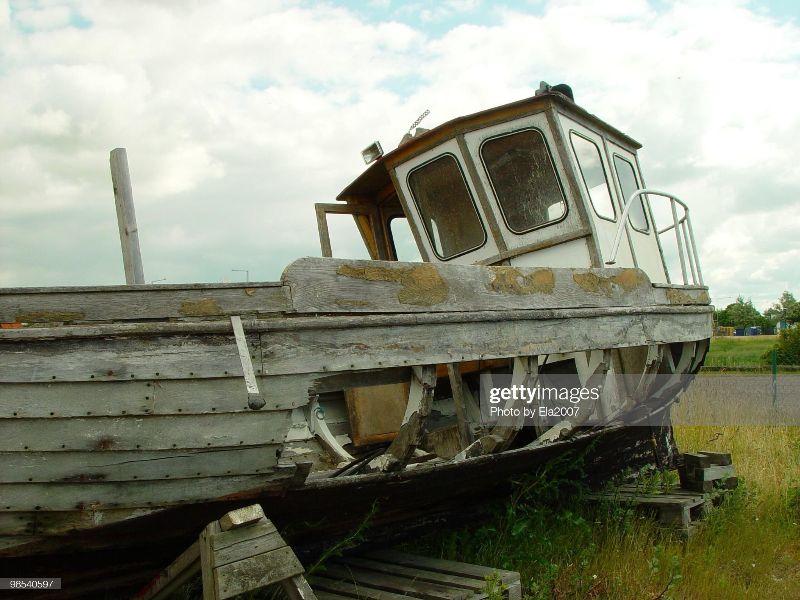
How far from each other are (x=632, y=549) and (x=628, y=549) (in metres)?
0.08

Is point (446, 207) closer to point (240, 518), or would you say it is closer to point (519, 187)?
point (519, 187)

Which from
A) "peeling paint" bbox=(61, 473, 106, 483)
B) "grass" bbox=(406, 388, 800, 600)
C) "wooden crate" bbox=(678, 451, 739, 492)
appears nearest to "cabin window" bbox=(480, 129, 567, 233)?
"grass" bbox=(406, 388, 800, 600)

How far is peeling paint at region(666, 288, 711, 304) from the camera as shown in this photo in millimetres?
5848

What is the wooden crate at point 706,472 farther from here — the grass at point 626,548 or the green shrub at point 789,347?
the green shrub at point 789,347

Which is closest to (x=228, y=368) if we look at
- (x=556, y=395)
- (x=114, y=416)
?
(x=114, y=416)

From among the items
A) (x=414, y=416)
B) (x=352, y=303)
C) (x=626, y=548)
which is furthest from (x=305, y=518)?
(x=626, y=548)

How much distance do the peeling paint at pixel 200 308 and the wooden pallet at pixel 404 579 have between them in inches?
64.0

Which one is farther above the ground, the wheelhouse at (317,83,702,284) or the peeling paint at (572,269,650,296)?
the wheelhouse at (317,83,702,284)

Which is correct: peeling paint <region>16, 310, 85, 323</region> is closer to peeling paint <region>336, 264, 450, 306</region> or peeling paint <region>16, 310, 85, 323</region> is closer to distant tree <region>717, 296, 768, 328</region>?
peeling paint <region>336, 264, 450, 306</region>

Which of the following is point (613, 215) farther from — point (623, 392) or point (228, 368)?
point (228, 368)

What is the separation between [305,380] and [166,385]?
591mm

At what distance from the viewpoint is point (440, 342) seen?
3.81m

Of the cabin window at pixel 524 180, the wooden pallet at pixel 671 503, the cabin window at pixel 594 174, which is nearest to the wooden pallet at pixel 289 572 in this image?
the wooden pallet at pixel 671 503

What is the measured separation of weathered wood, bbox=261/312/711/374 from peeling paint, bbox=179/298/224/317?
25cm
